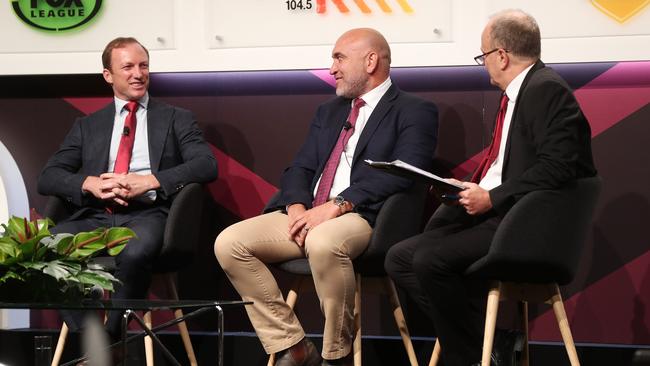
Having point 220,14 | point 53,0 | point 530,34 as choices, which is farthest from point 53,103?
point 530,34

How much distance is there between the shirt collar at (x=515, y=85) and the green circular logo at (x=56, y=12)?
2284 mm

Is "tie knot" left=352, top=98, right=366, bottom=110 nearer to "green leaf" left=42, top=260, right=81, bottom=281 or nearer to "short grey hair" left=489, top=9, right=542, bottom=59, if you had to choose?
"short grey hair" left=489, top=9, right=542, bottom=59

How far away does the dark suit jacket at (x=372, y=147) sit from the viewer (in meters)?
4.16

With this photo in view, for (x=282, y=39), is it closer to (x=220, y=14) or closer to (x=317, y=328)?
(x=220, y=14)

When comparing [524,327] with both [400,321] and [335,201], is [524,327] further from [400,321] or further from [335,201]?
[335,201]

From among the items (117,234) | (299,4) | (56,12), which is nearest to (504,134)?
(299,4)

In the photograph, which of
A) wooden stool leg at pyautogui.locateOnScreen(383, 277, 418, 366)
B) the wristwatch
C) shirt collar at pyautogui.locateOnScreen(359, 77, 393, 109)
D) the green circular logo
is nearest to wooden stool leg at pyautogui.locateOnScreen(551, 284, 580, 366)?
wooden stool leg at pyautogui.locateOnScreen(383, 277, 418, 366)

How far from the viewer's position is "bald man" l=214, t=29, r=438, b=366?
3.95 meters

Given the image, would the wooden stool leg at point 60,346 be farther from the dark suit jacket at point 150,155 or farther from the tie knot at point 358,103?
the tie knot at point 358,103

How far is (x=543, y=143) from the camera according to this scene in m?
3.59

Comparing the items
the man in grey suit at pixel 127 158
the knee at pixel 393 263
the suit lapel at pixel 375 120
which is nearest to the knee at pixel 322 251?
the knee at pixel 393 263

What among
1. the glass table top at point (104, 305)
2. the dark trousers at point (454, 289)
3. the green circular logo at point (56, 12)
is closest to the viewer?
the glass table top at point (104, 305)

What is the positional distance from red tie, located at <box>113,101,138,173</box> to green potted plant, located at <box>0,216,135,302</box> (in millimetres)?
1625

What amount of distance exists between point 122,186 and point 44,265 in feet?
5.23
